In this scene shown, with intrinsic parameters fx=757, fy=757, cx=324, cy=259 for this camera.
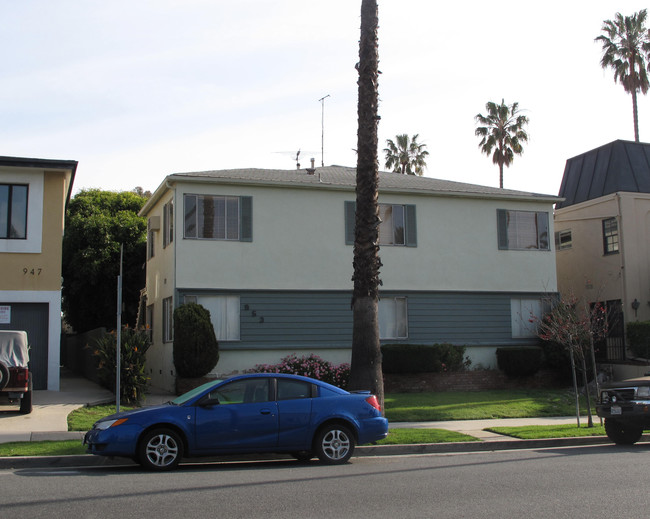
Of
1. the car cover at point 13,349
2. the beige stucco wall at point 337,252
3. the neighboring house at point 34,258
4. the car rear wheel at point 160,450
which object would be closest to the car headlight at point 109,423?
the car rear wheel at point 160,450

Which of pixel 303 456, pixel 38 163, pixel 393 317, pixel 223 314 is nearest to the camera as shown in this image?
pixel 303 456

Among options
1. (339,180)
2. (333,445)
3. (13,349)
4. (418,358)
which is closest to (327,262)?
(339,180)

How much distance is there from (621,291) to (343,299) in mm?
9900

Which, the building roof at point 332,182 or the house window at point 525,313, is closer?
the building roof at point 332,182

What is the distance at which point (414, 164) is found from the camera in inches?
1918

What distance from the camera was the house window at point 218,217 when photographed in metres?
21.7

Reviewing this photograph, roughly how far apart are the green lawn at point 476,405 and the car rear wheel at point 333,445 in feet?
19.1

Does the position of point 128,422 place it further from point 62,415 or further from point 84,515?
point 62,415

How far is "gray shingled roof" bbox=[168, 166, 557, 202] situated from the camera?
2200 cm

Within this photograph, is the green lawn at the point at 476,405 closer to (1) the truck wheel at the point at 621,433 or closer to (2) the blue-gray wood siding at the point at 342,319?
(2) the blue-gray wood siding at the point at 342,319

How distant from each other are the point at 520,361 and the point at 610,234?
21.6 ft

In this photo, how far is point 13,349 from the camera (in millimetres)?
15719

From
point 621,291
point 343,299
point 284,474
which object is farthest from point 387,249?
point 284,474

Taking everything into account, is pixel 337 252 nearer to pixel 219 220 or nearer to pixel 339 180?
pixel 339 180
